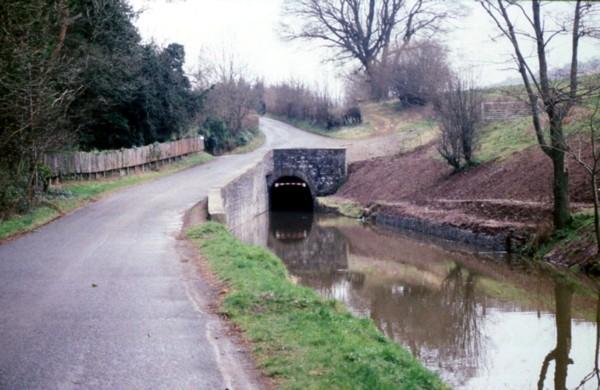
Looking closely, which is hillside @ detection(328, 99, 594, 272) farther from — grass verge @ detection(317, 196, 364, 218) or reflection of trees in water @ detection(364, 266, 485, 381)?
reflection of trees in water @ detection(364, 266, 485, 381)

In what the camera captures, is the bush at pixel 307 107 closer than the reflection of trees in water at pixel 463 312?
No

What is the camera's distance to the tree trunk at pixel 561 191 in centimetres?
1925

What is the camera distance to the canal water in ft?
33.4

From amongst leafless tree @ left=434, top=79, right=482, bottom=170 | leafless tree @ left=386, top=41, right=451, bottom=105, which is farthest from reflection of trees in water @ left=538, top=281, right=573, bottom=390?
leafless tree @ left=386, top=41, right=451, bottom=105

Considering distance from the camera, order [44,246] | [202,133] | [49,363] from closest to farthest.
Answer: [49,363]
[44,246]
[202,133]

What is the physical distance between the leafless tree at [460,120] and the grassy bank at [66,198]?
1374 centimetres

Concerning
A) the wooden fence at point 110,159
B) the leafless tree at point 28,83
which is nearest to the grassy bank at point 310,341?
the leafless tree at point 28,83

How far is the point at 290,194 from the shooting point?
4250 centimetres

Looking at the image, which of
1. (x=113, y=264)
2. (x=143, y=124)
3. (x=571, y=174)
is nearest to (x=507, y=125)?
(x=571, y=174)

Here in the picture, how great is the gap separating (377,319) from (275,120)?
57672 millimetres

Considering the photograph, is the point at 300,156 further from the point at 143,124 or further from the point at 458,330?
the point at 458,330

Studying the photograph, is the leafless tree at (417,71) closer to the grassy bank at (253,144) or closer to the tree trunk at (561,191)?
the grassy bank at (253,144)

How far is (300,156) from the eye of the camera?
1499 inches

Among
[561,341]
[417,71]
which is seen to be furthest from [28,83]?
[417,71]
